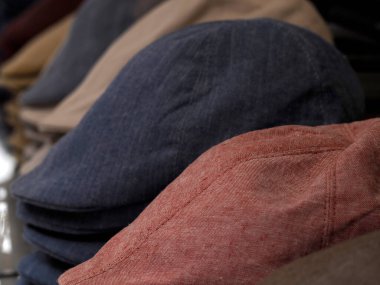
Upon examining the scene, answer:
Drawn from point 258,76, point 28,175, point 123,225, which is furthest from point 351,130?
point 28,175

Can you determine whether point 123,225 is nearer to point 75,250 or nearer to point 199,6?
point 75,250

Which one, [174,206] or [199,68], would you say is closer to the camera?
[174,206]

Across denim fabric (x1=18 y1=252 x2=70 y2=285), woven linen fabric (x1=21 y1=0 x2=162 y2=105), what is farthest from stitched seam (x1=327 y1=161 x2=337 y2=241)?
woven linen fabric (x1=21 y1=0 x2=162 y2=105)

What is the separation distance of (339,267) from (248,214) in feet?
0.25

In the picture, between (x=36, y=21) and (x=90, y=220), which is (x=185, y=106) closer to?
(x=90, y=220)

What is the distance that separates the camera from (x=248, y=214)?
1.24 feet

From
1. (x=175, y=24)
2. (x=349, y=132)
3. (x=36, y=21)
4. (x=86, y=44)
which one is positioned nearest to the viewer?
(x=349, y=132)

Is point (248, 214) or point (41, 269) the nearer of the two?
point (248, 214)

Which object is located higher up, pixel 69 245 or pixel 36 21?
pixel 36 21

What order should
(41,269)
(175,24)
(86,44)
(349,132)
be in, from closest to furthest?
(349,132) → (41,269) → (175,24) → (86,44)

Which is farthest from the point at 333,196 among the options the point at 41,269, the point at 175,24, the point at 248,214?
the point at 175,24

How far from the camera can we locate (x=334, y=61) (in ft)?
2.03

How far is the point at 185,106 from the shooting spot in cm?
54

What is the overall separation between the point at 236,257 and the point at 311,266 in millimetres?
54
